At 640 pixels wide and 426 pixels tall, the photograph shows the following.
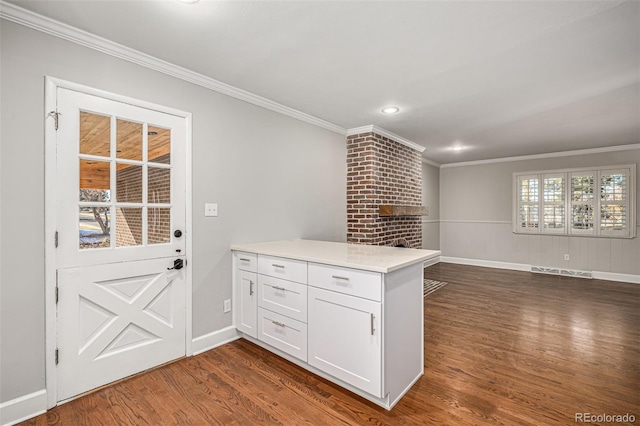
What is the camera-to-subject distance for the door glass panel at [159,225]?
237 centimetres

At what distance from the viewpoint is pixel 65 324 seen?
1.96 meters

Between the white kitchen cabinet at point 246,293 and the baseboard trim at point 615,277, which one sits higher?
the white kitchen cabinet at point 246,293

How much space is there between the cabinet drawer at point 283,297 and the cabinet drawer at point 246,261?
12 cm

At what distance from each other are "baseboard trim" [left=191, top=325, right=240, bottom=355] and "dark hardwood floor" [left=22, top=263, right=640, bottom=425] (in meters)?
0.08

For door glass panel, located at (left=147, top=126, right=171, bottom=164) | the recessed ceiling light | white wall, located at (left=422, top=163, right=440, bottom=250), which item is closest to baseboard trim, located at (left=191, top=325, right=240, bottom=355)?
door glass panel, located at (left=147, top=126, right=171, bottom=164)

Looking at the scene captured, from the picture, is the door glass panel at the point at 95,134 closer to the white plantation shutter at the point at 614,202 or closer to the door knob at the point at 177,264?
the door knob at the point at 177,264

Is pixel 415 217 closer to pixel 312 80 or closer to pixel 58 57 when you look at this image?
pixel 312 80

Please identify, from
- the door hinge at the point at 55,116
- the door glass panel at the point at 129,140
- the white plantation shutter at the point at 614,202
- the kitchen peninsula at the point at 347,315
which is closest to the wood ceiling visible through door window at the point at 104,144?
the door glass panel at the point at 129,140

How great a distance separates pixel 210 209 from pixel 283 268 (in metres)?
0.89

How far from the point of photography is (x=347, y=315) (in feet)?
6.54

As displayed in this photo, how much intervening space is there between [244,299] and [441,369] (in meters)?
1.78

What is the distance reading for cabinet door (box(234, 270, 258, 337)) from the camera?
2680 millimetres

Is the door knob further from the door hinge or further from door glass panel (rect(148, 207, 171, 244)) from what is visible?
the door hinge

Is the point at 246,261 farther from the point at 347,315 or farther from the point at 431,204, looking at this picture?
the point at 431,204
